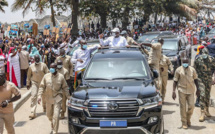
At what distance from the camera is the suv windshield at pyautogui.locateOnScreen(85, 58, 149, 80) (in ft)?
22.5

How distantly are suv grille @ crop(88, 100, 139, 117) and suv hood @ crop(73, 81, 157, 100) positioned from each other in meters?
0.11

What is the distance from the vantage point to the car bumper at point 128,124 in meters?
5.43

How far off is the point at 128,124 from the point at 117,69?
1831 millimetres

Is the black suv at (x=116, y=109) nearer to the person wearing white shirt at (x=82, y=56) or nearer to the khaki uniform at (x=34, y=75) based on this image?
the khaki uniform at (x=34, y=75)

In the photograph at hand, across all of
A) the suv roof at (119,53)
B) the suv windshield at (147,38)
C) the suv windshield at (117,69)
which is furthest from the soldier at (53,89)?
the suv windshield at (147,38)

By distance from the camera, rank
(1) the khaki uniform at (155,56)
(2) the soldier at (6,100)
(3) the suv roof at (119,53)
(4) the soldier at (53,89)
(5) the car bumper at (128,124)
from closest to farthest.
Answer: (5) the car bumper at (128,124)
(2) the soldier at (6,100)
(4) the soldier at (53,89)
(3) the suv roof at (119,53)
(1) the khaki uniform at (155,56)

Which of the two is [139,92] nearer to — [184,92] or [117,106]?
[117,106]

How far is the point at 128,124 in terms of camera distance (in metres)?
5.47

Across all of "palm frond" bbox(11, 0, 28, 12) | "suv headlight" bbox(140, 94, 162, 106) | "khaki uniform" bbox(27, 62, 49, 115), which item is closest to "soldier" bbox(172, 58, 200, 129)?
"suv headlight" bbox(140, 94, 162, 106)

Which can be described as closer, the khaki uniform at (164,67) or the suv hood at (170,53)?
the khaki uniform at (164,67)

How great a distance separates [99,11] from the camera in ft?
94.7

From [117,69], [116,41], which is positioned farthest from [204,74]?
[116,41]

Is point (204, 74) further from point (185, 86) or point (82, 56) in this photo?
point (82, 56)

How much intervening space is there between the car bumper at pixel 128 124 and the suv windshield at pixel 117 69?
1.30 meters
